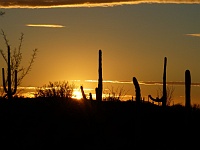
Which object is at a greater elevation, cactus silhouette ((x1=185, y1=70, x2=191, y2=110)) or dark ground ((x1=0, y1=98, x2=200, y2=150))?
cactus silhouette ((x1=185, y1=70, x2=191, y2=110))

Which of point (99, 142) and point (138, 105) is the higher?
point (138, 105)

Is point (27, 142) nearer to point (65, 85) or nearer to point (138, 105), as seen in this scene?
point (138, 105)

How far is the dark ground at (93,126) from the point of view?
1934cm

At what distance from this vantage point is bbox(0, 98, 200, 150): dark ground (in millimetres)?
19344

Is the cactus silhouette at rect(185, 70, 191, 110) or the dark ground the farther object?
the dark ground

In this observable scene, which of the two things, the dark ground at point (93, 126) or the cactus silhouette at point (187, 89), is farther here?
the dark ground at point (93, 126)

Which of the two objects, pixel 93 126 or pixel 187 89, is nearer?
pixel 187 89

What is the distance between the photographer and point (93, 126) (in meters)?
22.9

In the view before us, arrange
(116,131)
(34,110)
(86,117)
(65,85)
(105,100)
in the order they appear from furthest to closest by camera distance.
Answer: (65,85)
(105,100)
(34,110)
(86,117)
(116,131)

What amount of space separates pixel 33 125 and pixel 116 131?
3.50m

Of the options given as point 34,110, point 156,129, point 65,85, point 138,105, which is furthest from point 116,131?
point 65,85

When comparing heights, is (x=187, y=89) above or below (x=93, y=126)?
above

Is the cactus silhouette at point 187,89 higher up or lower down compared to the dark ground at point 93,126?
higher up

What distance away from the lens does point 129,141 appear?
19922 mm
